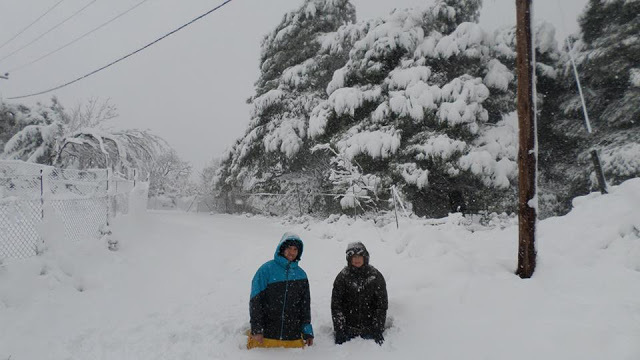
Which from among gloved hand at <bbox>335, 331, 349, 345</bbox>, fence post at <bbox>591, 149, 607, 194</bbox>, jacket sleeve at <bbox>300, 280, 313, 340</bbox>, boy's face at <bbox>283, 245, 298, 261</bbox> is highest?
fence post at <bbox>591, 149, 607, 194</bbox>

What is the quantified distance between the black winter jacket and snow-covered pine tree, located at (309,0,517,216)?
7.47 meters

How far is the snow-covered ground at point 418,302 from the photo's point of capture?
360 cm

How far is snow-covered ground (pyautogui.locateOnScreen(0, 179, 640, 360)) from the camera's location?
360 centimetres

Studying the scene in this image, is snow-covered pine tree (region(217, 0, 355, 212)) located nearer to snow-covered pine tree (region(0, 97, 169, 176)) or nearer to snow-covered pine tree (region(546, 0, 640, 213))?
snow-covered pine tree (region(0, 97, 169, 176))

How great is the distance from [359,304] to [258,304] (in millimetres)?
1158

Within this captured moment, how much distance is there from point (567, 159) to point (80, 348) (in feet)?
51.3

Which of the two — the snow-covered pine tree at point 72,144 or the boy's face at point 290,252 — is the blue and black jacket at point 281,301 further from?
the snow-covered pine tree at point 72,144

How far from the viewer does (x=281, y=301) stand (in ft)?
13.2

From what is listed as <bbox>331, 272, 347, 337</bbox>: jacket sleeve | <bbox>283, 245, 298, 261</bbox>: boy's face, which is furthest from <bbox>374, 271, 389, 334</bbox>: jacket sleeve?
<bbox>283, 245, 298, 261</bbox>: boy's face

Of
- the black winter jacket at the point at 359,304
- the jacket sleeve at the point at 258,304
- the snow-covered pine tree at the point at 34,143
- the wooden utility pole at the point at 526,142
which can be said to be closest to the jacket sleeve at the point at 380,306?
the black winter jacket at the point at 359,304

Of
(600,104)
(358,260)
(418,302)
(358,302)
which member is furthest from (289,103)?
(358,302)

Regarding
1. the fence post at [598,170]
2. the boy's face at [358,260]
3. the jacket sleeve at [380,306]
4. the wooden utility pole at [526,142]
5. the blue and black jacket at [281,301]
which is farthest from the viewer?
the fence post at [598,170]

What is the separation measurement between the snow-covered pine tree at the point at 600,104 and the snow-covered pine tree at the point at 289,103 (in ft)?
30.9

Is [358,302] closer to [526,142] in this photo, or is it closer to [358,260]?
[358,260]
